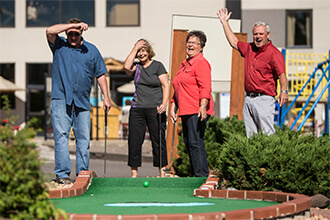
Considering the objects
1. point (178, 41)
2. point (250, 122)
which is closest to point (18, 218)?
point (250, 122)

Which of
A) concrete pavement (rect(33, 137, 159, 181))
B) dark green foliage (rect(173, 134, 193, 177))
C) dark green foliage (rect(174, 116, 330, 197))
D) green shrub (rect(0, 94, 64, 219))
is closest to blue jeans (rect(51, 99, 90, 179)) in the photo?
dark green foliage (rect(173, 134, 193, 177))

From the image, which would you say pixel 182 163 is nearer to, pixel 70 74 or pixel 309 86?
pixel 70 74

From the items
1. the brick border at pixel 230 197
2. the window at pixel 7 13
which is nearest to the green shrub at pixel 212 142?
the brick border at pixel 230 197

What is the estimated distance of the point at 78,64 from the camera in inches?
307

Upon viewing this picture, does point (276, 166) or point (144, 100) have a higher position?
point (144, 100)

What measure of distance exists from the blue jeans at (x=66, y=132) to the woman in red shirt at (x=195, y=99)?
124 cm

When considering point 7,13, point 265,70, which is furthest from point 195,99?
point 7,13

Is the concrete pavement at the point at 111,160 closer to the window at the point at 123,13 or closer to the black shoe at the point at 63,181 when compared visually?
the black shoe at the point at 63,181

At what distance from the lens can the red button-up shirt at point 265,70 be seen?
25.3 feet

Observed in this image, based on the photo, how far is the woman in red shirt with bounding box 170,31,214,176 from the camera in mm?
7598

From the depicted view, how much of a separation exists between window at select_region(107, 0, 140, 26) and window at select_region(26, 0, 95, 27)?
79cm

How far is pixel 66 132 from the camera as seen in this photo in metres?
7.77

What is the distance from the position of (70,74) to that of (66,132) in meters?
0.72

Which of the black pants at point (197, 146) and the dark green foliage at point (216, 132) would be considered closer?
the black pants at point (197, 146)
